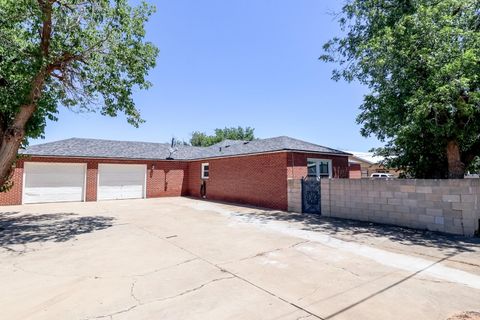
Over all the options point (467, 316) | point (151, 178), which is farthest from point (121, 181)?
point (467, 316)

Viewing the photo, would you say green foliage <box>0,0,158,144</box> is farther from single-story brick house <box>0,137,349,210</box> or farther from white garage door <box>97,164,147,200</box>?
white garage door <box>97,164,147,200</box>

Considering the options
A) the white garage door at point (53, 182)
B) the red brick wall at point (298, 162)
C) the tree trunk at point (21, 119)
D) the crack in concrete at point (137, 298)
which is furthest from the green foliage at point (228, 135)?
the crack in concrete at point (137, 298)

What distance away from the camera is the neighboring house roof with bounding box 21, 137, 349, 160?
14.7 meters

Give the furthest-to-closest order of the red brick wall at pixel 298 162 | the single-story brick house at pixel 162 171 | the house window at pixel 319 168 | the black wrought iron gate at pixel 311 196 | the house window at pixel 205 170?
the house window at pixel 205 170 < the house window at pixel 319 168 < the single-story brick house at pixel 162 171 < the red brick wall at pixel 298 162 < the black wrought iron gate at pixel 311 196

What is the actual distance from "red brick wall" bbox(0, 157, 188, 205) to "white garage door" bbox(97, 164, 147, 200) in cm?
32

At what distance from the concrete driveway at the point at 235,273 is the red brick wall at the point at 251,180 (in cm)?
451

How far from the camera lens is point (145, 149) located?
21.0 metres

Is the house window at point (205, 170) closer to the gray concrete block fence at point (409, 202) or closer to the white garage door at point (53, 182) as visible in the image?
the white garage door at point (53, 182)

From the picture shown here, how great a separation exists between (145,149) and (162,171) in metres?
2.53

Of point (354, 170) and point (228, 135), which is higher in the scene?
point (228, 135)

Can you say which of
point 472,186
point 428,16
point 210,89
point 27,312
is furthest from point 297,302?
point 210,89

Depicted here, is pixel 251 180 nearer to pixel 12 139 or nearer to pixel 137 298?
pixel 12 139

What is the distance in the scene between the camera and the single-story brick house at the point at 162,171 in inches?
543

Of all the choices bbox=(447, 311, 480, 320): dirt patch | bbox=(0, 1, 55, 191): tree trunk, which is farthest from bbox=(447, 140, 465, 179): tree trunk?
bbox=(0, 1, 55, 191): tree trunk
